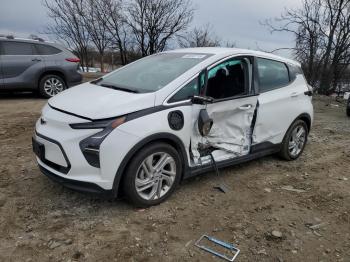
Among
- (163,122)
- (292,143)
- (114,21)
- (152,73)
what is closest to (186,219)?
(163,122)

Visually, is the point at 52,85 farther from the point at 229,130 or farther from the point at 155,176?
the point at 155,176

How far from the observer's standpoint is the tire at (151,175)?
331 centimetres

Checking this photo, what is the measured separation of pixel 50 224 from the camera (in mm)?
3215

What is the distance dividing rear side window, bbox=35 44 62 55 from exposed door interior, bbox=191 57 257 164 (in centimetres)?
644

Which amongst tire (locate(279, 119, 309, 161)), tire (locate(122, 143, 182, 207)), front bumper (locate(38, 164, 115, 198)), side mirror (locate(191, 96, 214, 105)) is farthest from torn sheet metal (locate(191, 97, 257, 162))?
front bumper (locate(38, 164, 115, 198))

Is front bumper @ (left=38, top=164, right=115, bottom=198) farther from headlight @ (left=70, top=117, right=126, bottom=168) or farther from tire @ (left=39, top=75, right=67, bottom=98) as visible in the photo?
tire @ (left=39, top=75, right=67, bottom=98)

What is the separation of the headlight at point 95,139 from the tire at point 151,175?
0.35 metres

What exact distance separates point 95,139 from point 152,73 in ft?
4.29

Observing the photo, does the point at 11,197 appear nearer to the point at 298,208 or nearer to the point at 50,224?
the point at 50,224

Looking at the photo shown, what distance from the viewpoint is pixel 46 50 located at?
9.09 meters

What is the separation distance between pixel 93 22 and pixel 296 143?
19.7m

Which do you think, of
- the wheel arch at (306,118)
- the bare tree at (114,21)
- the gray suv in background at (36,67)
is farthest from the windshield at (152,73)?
the bare tree at (114,21)

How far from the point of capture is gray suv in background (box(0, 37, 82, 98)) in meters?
8.53

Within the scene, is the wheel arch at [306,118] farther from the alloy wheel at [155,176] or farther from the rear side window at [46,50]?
the rear side window at [46,50]
